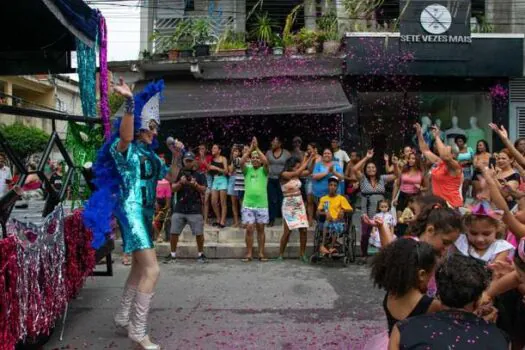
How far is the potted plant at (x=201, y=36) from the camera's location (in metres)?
12.4

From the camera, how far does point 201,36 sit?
12.6 metres

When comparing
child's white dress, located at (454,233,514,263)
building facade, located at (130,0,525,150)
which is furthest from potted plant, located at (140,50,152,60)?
child's white dress, located at (454,233,514,263)

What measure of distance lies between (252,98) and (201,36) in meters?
2.17

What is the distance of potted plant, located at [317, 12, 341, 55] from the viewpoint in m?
12.3

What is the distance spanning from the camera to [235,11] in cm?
1377

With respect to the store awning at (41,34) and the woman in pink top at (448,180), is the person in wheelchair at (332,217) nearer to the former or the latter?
the woman in pink top at (448,180)

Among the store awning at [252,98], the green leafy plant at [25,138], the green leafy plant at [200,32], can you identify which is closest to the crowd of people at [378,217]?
the store awning at [252,98]

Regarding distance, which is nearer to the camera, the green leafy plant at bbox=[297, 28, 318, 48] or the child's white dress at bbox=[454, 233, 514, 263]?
the child's white dress at bbox=[454, 233, 514, 263]

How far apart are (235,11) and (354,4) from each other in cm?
301

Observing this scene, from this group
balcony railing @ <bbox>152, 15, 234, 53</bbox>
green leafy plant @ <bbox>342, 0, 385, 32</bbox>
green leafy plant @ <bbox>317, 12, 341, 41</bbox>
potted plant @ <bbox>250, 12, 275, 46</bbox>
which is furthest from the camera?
balcony railing @ <bbox>152, 15, 234, 53</bbox>

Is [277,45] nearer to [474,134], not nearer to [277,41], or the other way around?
[277,41]

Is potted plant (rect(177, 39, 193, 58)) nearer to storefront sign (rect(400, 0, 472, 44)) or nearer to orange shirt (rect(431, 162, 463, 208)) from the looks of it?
storefront sign (rect(400, 0, 472, 44))

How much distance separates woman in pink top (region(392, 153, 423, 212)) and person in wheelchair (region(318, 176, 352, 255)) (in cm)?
80

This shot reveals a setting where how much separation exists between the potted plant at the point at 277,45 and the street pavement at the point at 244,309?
588 centimetres
